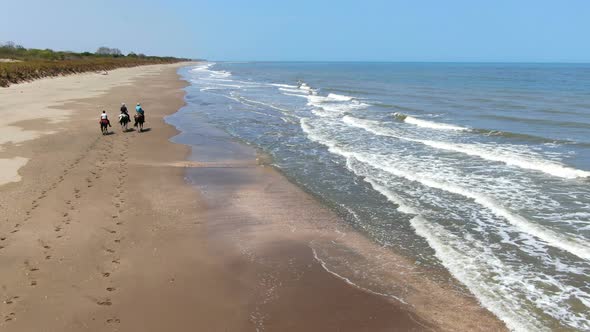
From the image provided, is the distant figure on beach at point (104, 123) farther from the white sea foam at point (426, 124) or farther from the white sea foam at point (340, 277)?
the white sea foam at point (426, 124)

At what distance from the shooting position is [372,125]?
26.2 metres

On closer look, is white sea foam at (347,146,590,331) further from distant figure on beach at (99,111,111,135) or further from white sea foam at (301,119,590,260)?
distant figure on beach at (99,111,111,135)

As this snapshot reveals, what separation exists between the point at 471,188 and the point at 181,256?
9000mm

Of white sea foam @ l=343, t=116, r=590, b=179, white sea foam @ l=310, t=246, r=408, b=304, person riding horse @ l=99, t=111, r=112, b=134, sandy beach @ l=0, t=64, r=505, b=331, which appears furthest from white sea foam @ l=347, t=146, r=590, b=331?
person riding horse @ l=99, t=111, r=112, b=134

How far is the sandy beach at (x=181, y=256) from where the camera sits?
6.72 meters

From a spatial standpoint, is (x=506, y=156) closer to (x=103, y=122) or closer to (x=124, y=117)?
(x=124, y=117)

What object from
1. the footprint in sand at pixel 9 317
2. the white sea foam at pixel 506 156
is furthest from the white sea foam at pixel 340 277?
the white sea foam at pixel 506 156

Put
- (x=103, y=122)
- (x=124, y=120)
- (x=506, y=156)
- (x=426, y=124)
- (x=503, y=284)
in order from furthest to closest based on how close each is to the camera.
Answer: (x=426, y=124)
(x=124, y=120)
(x=103, y=122)
(x=506, y=156)
(x=503, y=284)

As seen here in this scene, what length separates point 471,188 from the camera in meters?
13.5

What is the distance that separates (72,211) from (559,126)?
24819 mm

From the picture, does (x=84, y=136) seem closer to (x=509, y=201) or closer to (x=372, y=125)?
(x=372, y=125)

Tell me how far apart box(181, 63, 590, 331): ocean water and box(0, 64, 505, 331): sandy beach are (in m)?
0.86

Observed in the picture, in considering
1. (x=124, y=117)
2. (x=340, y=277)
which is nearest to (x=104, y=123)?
(x=124, y=117)

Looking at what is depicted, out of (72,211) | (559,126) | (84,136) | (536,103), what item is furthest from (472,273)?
(536,103)
